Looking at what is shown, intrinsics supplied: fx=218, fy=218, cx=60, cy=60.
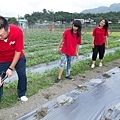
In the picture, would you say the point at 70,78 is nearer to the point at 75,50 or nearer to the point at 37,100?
the point at 75,50

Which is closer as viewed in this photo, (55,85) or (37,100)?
(37,100)

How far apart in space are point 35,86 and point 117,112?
72.0 inches

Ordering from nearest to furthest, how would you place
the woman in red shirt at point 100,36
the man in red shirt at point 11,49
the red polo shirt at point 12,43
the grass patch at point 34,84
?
the man in red shirt at point 11,49
the red polo shirt at point 12,43
the grass patch at point 34,84
the woman in red shirt at point 100,36

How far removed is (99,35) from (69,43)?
5.20 ft

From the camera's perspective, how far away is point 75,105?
317 cm

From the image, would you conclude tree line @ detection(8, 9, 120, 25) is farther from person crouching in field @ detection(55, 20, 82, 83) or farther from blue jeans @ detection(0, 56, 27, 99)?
blue jeans @ detection(0, 56, 27, 99)

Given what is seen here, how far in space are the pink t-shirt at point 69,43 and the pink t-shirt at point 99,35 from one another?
135 centimetres

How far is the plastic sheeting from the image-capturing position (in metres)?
2.85

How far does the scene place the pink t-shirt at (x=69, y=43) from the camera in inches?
168

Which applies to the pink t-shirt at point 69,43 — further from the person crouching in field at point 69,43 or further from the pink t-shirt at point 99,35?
the pink t-shirt at point 99,35

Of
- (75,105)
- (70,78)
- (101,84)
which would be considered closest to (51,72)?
(70,78)

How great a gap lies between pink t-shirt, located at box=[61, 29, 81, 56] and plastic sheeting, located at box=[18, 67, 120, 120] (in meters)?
0.75

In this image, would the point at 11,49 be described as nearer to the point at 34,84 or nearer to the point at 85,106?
the point at 85,106

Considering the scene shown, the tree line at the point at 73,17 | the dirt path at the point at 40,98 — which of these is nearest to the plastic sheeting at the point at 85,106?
the dirt path at the point at 40,98
